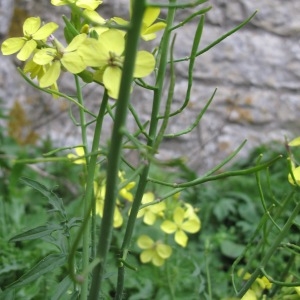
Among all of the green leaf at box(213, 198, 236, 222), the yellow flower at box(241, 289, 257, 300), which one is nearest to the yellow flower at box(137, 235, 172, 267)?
the yellow flower at box(241, 289, 257, 300)

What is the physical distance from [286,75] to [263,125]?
277mm

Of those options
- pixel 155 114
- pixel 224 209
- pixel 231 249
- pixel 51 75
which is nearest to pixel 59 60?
pixel 51 75

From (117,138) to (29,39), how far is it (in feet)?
0.83

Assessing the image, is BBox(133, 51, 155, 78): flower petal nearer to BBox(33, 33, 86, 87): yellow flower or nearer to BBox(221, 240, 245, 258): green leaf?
BBox(33, 33, 86, 87): yellow flower

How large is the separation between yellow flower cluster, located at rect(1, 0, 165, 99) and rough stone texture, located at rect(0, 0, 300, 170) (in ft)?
6.70

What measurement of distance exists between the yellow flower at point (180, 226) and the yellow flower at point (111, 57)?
67 centimetres

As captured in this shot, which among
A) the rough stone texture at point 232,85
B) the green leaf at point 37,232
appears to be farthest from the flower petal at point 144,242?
the rough stone texture at point 232,85

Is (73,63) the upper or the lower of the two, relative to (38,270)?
upper

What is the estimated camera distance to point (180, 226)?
4.13 feet

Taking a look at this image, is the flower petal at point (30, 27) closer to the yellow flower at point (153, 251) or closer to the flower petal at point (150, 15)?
the flower petal at point (150, 15)

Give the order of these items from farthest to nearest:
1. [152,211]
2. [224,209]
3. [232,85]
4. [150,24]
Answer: [232,85]
[224,209]
[152,211]
[150,24]

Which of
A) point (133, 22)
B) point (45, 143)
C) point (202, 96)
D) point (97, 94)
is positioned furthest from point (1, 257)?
point (202, 96)

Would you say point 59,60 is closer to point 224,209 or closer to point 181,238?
point 181,238

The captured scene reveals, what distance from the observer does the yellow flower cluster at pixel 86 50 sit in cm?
59
